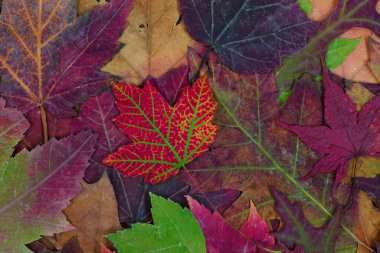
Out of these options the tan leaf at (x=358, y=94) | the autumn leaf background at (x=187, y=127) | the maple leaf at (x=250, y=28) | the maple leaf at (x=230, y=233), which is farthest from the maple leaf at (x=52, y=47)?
the tan leaf at (x=358, y=94)

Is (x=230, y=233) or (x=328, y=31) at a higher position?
(x=328, y=31)

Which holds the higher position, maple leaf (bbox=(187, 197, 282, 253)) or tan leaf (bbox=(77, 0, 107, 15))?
tan leaf (bbox=(77, 0, 107, 15))

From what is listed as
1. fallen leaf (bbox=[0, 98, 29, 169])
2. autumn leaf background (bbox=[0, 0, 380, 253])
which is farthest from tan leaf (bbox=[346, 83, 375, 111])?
fallen leaf (bbox=[0, 98, 29, 169])

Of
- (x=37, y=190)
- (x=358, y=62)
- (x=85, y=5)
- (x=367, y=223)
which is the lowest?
(x=367, y=223)

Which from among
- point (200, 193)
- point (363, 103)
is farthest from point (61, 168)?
point (363, 103)

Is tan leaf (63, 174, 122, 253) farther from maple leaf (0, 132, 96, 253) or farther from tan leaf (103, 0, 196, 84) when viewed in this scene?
tan leaf (103, 0, 196, 84)

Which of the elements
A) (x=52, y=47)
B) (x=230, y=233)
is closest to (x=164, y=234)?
(x=230, y=233)

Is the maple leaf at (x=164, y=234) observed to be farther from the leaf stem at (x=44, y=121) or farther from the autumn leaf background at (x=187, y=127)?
the leaf stem at (x=44, y=121)

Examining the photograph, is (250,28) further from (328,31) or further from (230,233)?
(230,233)
